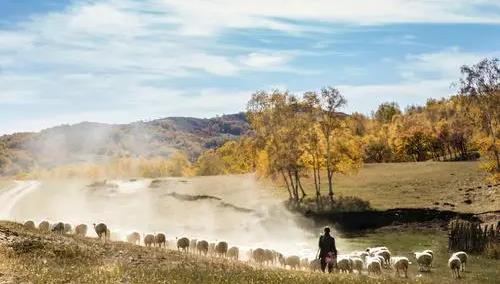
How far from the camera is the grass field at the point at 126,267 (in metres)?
21.2

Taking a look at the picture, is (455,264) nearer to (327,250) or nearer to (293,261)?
(293,261)

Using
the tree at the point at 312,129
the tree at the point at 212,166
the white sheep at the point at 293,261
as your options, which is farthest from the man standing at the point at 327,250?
the tree at the point at 212,166

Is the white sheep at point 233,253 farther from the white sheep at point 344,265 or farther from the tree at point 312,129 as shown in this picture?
the tree at point 312,129

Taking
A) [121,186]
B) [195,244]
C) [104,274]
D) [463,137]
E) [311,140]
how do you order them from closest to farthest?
[104,274]
[195,244]
[311,140]
[121,186]
[463,137]

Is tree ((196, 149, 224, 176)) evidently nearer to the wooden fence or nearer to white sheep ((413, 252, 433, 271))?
the wooden fence

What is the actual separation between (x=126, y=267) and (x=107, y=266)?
76 centimetres

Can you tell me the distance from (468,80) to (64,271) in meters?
49.6

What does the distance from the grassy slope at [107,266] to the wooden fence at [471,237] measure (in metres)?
24.6

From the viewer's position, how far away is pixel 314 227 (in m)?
72.2

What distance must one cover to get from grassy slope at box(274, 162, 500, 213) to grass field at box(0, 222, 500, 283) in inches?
989

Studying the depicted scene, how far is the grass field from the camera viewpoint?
21.2 metres

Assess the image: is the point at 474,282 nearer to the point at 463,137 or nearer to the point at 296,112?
the point at 296,112

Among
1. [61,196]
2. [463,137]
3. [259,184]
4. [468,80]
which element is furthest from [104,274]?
[463,137]

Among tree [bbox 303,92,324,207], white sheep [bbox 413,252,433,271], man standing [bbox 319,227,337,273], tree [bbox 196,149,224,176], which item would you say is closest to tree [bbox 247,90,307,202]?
tree [bbox 303,92,324,207]
